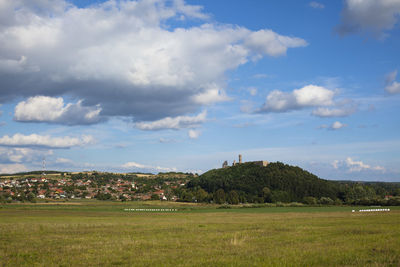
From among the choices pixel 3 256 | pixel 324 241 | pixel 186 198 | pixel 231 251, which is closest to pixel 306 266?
pixel 231 251

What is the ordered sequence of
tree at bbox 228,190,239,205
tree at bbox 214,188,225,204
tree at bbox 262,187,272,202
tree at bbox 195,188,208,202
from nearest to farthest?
tree at bbox 214,188,225,204 < tree at bbox 228,190,239,205 < tree at bbox 262,187,272,202 < tree at bbox 195,188,208,202

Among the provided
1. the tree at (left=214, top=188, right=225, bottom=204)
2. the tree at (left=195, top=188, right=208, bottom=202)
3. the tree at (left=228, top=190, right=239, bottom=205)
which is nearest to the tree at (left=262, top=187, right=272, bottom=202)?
the tree at (left=228, top=190, right=239, bottom=205)

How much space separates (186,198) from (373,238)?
6373 inches

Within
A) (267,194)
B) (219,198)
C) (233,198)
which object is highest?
(267,194)

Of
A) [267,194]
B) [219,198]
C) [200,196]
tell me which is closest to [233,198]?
[219,198]

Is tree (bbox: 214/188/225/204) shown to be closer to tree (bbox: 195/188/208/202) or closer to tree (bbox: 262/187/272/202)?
tree (bbox: 195/188/208/202)

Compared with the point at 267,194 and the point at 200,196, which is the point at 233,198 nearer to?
the point at 200,196

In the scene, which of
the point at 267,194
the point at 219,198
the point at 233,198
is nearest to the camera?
the point at 233,198

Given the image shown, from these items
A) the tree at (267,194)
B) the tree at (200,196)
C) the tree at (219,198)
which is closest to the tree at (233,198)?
the tree at (219,198)

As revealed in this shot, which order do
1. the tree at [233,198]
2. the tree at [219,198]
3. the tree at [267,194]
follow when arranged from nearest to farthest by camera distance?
the tree at [219,198]
the tree at [233,198]
the tree at [267,194]

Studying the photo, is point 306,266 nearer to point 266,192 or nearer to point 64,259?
point 64,259

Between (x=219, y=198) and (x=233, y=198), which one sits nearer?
(x=233, y=198)

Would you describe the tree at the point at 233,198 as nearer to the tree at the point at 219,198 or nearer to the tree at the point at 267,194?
the tree at the point at 219,198

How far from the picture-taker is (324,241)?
26.1 m
